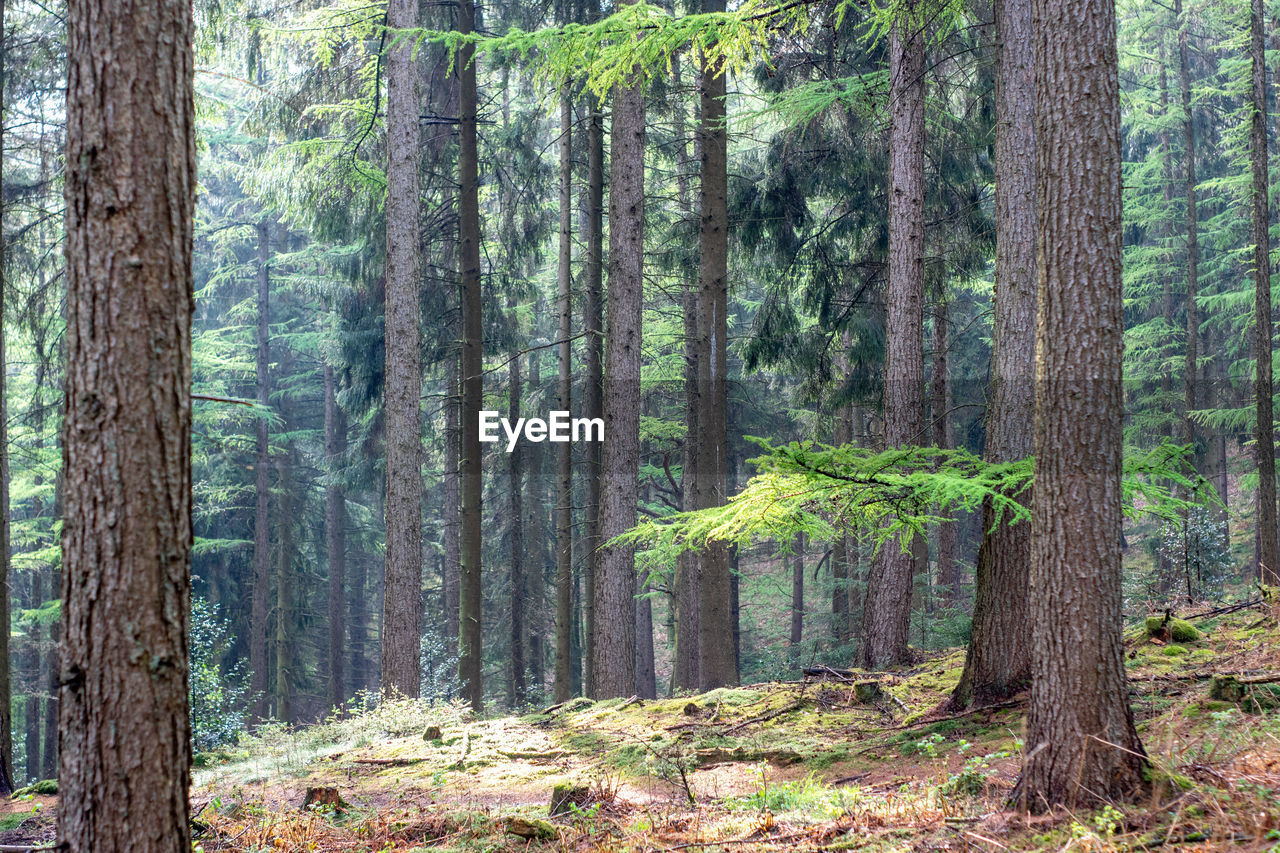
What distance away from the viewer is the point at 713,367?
449 inches

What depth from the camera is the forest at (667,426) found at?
10.4ft

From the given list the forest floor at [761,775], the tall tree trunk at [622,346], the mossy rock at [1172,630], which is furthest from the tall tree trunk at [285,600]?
the mossy rock at [1172,630]

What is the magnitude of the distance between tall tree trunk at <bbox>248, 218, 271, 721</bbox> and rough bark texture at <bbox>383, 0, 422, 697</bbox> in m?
11.9

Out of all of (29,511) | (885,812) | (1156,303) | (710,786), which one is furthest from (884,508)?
(29,511)

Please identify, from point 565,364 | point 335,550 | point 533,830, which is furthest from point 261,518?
point 533,830

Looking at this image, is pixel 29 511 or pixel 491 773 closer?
pixel 491 773

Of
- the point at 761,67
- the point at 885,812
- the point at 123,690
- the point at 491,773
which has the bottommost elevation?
the point at 491,773

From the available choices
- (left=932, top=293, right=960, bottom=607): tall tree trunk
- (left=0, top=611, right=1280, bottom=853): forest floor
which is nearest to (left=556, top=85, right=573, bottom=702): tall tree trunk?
(left=0, top=611, right=1280, bottom=853): forest floor

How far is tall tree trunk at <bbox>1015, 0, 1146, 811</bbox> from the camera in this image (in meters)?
3.89

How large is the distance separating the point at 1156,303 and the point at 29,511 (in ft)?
113

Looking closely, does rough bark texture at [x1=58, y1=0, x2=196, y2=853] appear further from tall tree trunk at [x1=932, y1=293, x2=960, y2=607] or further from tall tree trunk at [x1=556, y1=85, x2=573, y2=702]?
tall tree trunk at [x1=932, y1=293, x2=960, y2=607]

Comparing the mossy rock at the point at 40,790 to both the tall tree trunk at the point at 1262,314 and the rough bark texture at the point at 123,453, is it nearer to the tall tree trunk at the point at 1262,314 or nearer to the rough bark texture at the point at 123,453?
the rough bark texture at the point at 123,453

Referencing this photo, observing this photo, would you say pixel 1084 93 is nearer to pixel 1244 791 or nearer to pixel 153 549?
pixel 1244 791

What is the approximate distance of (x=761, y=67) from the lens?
11570 millimetres
